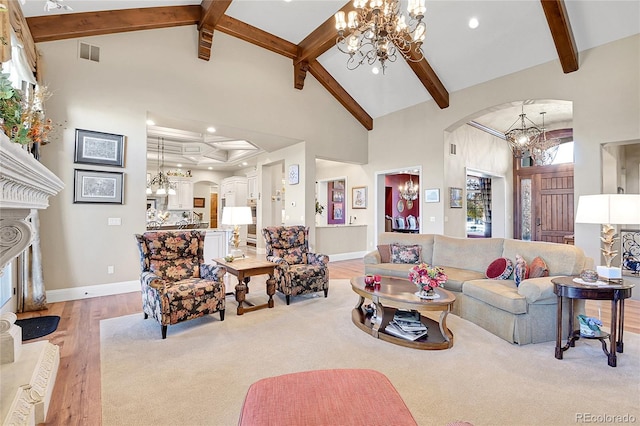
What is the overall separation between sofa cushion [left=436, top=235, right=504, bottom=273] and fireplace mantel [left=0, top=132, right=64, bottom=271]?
442 centimetres

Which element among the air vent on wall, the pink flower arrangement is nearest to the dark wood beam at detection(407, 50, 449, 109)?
the pink flower arrangement

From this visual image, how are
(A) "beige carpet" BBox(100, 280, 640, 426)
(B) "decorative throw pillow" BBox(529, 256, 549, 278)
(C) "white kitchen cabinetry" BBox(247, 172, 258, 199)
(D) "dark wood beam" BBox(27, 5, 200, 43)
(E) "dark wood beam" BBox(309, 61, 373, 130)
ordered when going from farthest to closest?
(C) "white kitchen cabinetry" BBox(247, 172, 258, 199), (E) "dark wood beam" BBox(309, 61, 373, 130), (D) "dark wood beam" BBox(27, 5, 200, 43), (B) "decorative throw pillow" BBox(529, 256, 549, 278), (A) "beige carpet" BBox(100, 280, 640, 426)

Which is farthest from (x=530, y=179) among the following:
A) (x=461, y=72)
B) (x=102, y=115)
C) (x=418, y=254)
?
(x=102, y=115)

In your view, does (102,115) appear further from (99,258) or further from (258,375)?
(258,375)

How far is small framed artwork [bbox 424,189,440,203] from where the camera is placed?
253 inches

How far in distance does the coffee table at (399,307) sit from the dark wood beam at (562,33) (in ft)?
13.3

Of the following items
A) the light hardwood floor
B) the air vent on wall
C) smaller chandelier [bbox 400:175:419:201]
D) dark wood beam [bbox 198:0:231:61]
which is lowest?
Result: the light hardwood floor

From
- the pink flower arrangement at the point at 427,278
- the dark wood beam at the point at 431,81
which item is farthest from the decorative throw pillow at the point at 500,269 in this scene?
the dark wood beam at the point at 431,81

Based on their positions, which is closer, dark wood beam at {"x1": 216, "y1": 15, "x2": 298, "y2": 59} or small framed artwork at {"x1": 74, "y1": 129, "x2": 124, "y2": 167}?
small framed artwork at {"x1": 74, "y1": 129, "x2": 124, "y2": 167}

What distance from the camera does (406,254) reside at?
4.55m

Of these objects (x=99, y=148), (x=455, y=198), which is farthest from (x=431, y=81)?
(x=99, y=148)

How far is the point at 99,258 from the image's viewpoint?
439 centimetres

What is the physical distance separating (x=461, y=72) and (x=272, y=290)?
5241 mm

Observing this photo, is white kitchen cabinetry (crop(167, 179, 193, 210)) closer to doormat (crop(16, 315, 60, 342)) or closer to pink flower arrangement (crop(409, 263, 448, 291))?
doormat (crop(16, 315, 60, 342))
